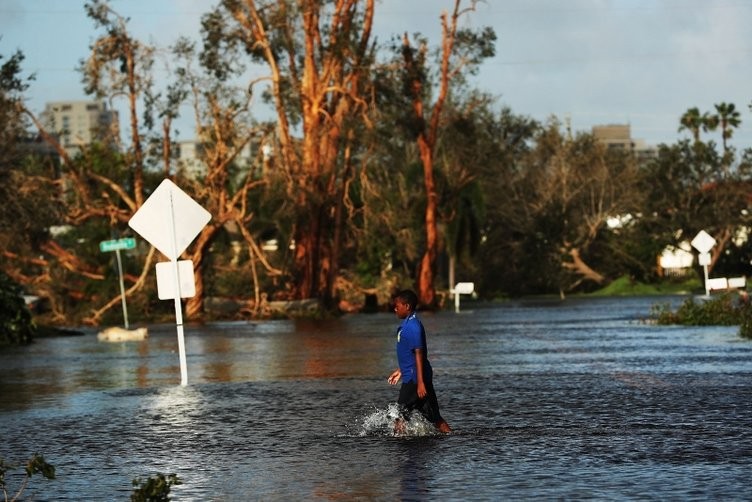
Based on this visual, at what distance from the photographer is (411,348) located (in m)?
14.0

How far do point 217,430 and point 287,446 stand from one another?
1.82 meters

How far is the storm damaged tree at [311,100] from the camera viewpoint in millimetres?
60688

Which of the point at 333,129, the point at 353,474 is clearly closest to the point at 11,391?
the point at 353,474

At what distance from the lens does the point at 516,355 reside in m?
27.1

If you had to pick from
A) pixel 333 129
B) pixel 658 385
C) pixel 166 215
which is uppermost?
pixel 333 129

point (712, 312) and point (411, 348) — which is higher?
point (411, 348)

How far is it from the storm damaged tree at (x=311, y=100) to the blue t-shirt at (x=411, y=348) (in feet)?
151

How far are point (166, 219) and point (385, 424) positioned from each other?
25.2 feet

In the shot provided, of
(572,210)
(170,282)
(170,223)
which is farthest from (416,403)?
(572,210)

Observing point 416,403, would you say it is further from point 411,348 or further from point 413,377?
point 411,348

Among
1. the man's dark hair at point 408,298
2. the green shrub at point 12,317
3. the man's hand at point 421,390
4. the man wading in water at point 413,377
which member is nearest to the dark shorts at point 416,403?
Result: the man wading in water at point 413,377

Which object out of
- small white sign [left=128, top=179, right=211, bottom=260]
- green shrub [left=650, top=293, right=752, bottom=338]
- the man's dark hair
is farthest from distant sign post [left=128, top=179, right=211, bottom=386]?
green shrub [left=650, top=293, right=752, bottom=338]

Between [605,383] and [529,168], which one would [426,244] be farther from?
[605,383]

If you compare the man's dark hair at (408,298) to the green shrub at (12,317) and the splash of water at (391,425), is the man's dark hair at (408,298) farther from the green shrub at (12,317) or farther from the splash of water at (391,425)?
the green shrub at (12,317)
